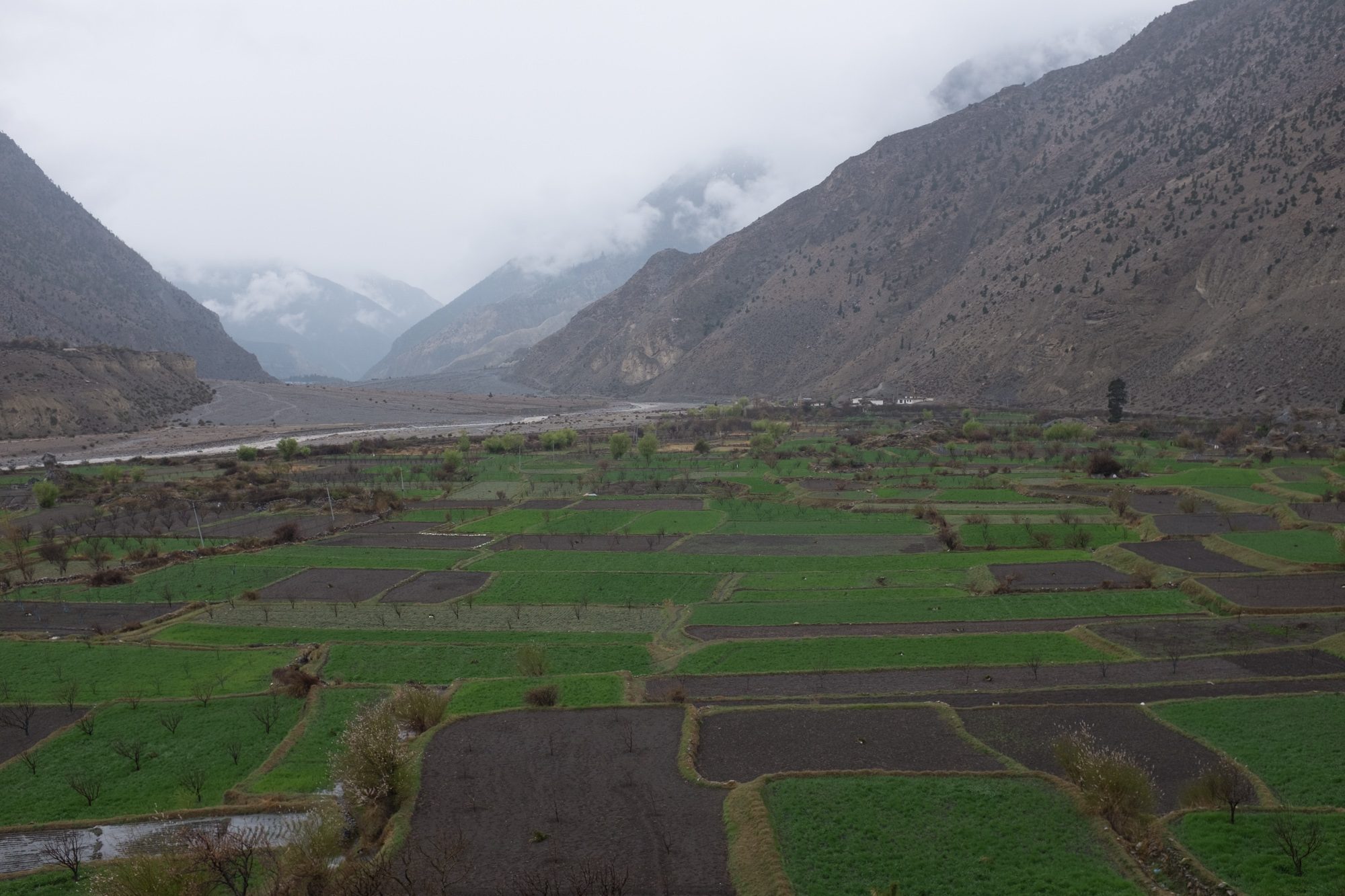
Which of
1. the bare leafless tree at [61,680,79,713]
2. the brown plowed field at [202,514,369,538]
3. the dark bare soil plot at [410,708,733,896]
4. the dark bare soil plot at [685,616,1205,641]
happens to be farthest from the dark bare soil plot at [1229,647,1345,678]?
the brown plowed field at [202,514,369,538]

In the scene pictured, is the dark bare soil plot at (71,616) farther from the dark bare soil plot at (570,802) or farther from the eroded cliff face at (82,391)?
the eroded cliff face at (82,391)

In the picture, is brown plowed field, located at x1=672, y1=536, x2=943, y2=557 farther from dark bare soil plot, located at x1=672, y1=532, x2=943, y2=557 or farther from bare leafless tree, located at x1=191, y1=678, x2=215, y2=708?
bare leafless tree, located at x1=191, y1=678, x2=215, y2=708

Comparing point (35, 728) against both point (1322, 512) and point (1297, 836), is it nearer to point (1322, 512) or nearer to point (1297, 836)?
point (1297, 836)

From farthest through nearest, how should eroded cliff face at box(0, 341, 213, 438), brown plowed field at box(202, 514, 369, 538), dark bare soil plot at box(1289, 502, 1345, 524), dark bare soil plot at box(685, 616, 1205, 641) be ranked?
eroded cliff face at box(0, 341, 213, 438), brown plowed field at box(202, 514, 369, 538), dark bare soil plot at box(1289, 502, 1345, 524), dark bare soil plot at box(685, 616, 1205, 641)

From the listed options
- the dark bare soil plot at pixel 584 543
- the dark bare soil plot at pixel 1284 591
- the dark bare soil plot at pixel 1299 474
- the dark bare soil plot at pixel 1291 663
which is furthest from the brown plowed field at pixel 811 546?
the dark bare soil plot at pixel 1299 474

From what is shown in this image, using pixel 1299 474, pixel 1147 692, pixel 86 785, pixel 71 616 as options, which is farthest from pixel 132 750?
pixel 1299 474
